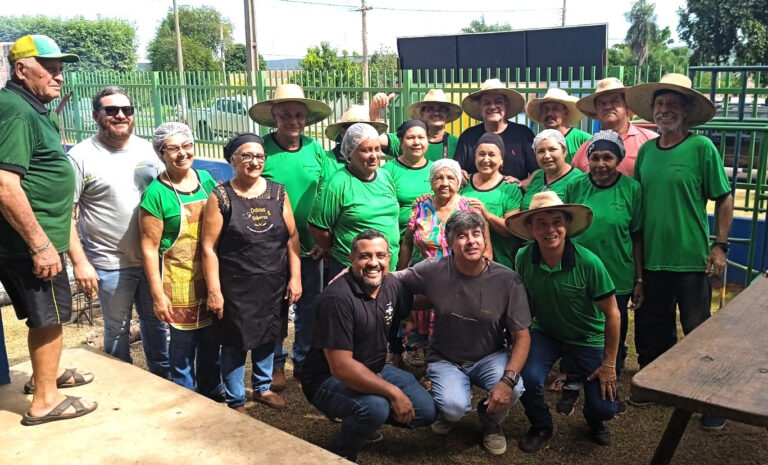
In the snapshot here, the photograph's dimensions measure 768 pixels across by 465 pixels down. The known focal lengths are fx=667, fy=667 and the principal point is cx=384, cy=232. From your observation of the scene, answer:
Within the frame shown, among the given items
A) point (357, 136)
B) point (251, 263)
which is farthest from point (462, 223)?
point (251, 263)

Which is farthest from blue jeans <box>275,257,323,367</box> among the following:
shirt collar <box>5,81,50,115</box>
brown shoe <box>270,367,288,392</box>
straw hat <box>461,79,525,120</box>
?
shirt collar <box>5,81,50,115</box>

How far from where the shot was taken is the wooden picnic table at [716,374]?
2145 millimetres

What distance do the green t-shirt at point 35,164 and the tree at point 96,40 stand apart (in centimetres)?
5089

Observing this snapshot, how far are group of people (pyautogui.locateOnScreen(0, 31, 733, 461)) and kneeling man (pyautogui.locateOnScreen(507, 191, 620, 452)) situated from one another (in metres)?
0.01

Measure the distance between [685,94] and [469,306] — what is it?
6.12 feet

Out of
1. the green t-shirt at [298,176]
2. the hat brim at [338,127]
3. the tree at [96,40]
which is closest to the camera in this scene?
the green t-shirt at [298,176]

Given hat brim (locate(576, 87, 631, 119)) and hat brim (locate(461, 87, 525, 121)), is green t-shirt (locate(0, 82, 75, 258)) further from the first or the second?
hat brim (locate(576, 87, 631, 119))

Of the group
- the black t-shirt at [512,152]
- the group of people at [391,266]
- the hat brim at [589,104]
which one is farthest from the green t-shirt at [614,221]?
the hat brim at [589,104]

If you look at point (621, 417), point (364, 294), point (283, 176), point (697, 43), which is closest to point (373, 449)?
point (364, 294)

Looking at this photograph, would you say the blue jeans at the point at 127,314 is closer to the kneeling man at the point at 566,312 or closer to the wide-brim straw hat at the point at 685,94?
the kneeling man at the point at 566,312

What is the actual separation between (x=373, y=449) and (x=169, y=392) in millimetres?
1149

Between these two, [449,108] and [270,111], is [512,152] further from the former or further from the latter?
[270,111]

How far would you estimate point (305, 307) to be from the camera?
15.0 feet

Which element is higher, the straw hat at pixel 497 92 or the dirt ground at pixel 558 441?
the straw hat at pixel 497 92
